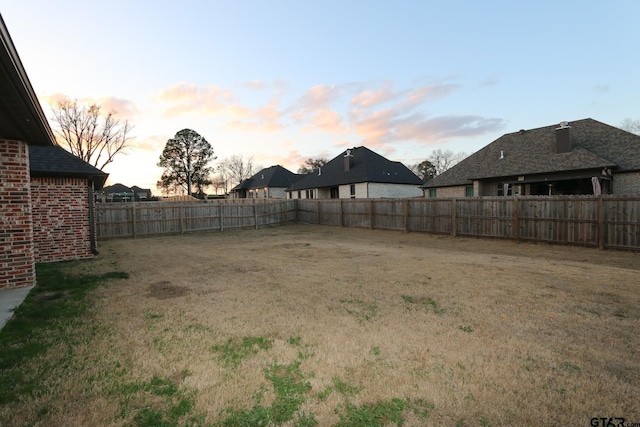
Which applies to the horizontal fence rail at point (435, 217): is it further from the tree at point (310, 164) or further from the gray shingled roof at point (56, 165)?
the tree at point (310, 164)

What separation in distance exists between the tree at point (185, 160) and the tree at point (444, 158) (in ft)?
149

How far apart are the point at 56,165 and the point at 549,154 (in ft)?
85.9

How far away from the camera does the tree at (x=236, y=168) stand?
71.9 metres

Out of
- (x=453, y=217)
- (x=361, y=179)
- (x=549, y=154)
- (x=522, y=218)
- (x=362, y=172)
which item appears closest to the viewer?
(x=522, y=218)

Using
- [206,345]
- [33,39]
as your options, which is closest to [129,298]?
[206,345]

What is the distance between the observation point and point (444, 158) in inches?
2512

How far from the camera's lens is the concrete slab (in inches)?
172

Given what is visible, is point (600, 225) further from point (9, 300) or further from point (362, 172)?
point (362, 172)

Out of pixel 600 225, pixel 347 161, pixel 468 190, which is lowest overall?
pixel 600 225

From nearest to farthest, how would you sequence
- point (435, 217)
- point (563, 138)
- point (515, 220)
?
point (515, 220), point (435, 217), point (563, 138)

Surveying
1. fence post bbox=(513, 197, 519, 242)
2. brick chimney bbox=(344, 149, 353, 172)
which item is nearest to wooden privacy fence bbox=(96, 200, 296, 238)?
brick chimney bbox=(344, 149, 353, 172)

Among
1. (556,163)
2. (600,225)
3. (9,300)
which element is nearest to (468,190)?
(556,163)

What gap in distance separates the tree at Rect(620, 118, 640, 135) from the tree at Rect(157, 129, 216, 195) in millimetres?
63677

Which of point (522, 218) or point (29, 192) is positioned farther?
point (522, 218)
